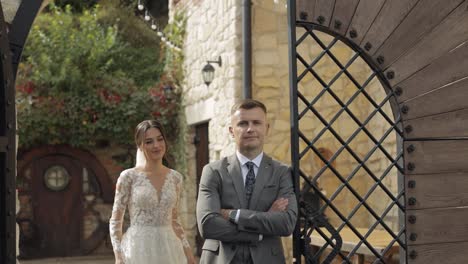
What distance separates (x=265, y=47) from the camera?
7.56 meters

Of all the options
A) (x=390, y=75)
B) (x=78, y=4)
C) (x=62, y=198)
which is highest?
(x=78, y=4)

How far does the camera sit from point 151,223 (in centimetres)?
453

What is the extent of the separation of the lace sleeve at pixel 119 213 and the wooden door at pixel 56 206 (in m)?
7.56

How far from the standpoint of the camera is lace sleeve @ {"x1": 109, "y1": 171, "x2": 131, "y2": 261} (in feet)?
13.9

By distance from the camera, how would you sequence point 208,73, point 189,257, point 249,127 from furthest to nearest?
point 208,73
point 189,257
point 249,127

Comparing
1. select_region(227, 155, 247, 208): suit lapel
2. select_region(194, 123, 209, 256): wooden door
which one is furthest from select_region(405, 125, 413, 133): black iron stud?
select_region(194, 123, 209, 256): wooden door

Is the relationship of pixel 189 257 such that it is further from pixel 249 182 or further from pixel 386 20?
pixel 386 20

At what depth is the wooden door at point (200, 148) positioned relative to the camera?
977cm

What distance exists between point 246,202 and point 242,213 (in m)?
0.14

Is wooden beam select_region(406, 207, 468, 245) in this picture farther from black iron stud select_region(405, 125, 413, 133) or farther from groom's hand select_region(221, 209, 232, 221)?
groom's hand select_region(221, 209, 232, 221)

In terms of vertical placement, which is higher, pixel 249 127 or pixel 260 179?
pixel 249 127

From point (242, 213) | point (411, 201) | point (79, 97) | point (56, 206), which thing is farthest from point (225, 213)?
point (56, 206)

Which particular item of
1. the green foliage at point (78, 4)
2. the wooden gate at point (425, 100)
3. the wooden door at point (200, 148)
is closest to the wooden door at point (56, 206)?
the wooden door at point (200, 148)

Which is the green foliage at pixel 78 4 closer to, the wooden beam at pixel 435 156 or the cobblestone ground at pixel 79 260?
the cobblestone ground at pixel 79 260
